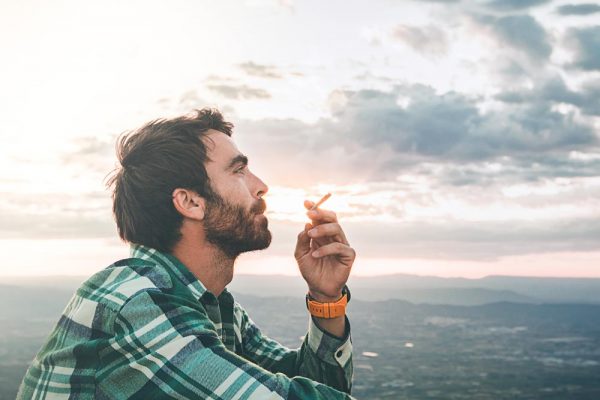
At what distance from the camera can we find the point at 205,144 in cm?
374

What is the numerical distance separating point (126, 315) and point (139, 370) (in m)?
0.23

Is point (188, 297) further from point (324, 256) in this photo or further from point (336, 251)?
point (324, 256)

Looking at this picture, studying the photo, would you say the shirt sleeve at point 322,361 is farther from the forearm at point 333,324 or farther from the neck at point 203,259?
the neck at point 203,259

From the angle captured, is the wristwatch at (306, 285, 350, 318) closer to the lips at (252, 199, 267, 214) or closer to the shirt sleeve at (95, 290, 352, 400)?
the lips at (252, 199, 267, 214)

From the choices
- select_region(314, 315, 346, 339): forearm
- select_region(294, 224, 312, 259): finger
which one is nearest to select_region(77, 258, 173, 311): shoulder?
select_region(294, 224, 312, 259): finger

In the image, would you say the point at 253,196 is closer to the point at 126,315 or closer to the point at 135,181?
the point at 135,181

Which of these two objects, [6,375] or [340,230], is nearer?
[340,230]

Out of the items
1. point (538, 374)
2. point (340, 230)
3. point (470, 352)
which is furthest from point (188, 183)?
point (470, 352)

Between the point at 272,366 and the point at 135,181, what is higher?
the point at 135,181

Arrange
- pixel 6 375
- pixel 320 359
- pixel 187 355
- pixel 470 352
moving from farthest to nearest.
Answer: pixel 470 352 < pixel 6 375 < pixel 320 359 < pixel 187 355

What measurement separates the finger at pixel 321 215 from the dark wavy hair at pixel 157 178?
64cm

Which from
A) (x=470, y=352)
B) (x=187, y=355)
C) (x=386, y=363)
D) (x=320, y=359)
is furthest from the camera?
(x=470, y=352)

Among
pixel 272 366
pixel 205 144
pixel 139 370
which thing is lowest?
pixel 272 366

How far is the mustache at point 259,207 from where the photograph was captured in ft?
12.1
